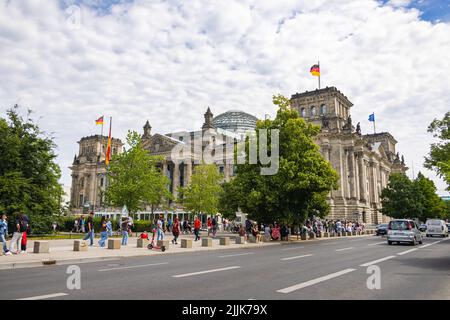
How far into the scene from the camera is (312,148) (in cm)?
3300

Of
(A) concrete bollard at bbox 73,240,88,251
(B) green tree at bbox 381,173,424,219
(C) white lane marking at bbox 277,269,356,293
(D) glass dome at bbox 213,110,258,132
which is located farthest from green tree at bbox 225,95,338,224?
(D) glass dome at bbox 213,110,258,132

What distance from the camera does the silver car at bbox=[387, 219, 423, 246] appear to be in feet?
85.5

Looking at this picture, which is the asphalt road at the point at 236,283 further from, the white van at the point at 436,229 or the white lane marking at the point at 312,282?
the white van at the point at 436,229

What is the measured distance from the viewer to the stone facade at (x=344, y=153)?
217 ft

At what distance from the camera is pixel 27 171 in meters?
30.8

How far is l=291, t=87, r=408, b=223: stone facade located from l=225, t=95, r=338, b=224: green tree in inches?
1304

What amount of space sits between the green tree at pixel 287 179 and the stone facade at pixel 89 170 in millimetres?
82387

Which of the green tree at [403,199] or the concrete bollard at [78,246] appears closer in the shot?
the concrete bollard at [78,246]

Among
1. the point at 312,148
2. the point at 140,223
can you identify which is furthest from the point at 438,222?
the point at 140,223

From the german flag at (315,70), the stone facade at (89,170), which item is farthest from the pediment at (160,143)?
the german flag at (315,70)

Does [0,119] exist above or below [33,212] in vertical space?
above

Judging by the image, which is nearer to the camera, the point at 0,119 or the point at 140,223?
the point at 0,119

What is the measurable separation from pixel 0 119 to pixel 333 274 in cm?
3143
